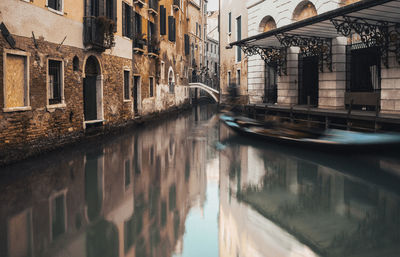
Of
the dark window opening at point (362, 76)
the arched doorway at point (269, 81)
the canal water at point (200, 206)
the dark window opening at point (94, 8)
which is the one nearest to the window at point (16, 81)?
the canal water at point (200, 206)

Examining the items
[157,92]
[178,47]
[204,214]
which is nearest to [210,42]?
[178,47]

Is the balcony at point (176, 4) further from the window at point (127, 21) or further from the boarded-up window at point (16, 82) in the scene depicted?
the boarded-up window at point (16, 82)

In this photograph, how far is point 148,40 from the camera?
20891mm

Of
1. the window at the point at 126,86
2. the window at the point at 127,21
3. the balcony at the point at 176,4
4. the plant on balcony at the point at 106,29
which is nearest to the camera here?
the plant on balcony at the point at 106,29

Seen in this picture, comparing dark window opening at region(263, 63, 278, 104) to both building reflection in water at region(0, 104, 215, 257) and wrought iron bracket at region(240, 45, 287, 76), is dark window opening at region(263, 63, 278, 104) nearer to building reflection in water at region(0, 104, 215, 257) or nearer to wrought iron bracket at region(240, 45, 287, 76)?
wrought iron bracket at region(240, 45, 287, 76)

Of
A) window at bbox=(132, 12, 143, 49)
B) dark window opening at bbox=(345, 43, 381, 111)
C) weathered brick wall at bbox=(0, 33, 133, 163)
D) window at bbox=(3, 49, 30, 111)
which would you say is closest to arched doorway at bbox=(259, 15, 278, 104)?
dark window opening at bbox=(345, 43, 381, 111)

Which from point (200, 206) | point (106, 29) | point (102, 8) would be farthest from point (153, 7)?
point (200, 206)

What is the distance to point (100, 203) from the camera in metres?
5.79

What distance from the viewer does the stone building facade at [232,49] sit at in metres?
25.9

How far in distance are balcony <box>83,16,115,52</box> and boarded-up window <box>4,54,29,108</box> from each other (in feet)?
11.6

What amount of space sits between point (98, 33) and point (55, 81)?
9.35 feet

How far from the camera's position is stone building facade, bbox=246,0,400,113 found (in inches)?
521

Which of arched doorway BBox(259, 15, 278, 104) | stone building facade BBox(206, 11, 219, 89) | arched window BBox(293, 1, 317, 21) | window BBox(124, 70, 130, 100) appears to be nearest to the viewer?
window BBox(124, 70, 130, 100)

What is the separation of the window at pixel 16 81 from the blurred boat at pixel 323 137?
7374 mm
